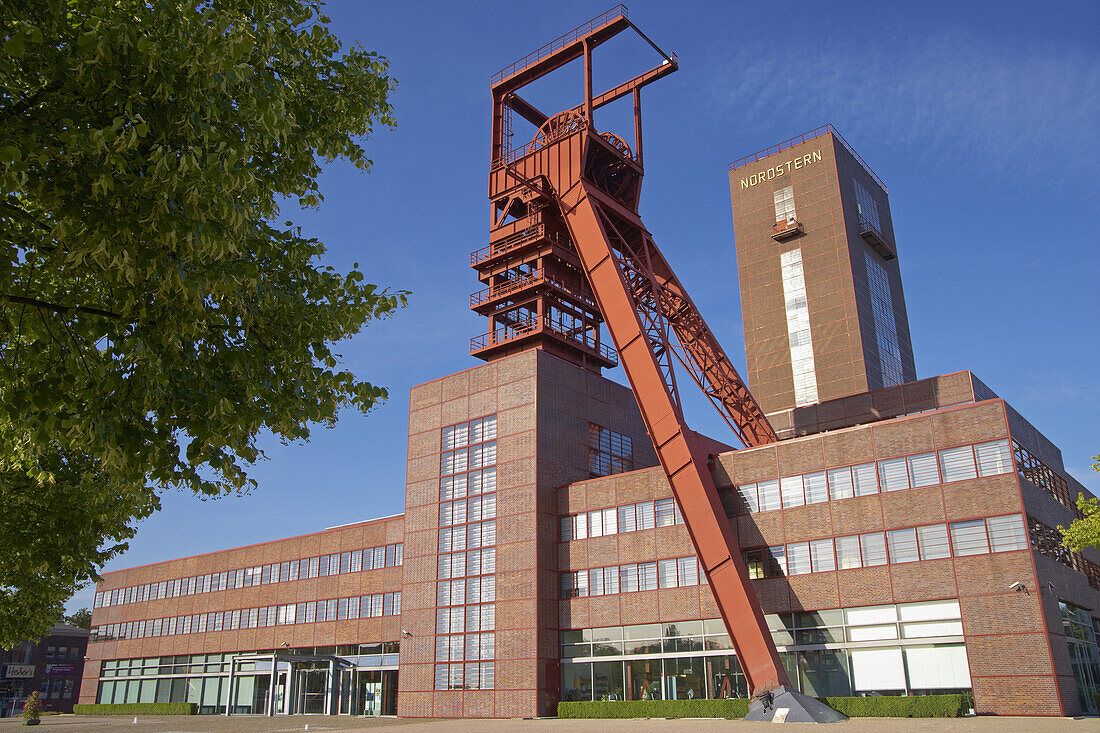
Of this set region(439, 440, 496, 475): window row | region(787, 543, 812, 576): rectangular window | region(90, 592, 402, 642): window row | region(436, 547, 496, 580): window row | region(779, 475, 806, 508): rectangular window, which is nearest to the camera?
region(787, 543, 812, 576): rectangular window

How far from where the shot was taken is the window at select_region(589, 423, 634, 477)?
144ft

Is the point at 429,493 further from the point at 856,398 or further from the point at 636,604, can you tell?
the point at 856,398

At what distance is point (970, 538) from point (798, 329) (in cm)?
4112

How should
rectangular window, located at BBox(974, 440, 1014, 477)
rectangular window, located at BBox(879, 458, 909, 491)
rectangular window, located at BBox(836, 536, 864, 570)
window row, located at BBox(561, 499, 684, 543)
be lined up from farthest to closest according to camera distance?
window row, located at BBox(561, 499, 684, 543) → rectangular window, located at BBox(836, 536, 864, 570) → rectangular window, located at BBox(879, 458, 909, 491) → rectangular window, located at BBox(974, 440, 1014, 477)

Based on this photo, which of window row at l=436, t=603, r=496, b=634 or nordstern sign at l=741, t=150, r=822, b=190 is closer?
window row at l=436, t=603, r=496, b=634

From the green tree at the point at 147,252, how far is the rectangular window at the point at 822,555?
2549 cm

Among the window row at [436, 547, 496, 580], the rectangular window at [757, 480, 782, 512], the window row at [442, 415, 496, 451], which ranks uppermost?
the window row at [442, 415, 496, 451]

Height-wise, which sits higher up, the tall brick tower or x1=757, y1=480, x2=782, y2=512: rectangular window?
the tall brick tower

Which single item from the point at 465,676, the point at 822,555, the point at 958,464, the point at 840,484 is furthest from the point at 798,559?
the point at 465,676

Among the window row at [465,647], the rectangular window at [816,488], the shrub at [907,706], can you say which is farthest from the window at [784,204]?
the shrub at [907,706]

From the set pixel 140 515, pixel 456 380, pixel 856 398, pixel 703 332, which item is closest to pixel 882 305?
pixel 856 398

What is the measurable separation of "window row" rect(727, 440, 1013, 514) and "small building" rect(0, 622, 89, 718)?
73.2 metres

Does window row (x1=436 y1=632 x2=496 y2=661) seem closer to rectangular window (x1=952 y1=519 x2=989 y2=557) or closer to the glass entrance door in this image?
the glass entrance door

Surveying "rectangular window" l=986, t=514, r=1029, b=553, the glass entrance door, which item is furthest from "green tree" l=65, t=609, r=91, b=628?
"rectangular window" l=986, t=514, r=1029, b=553
